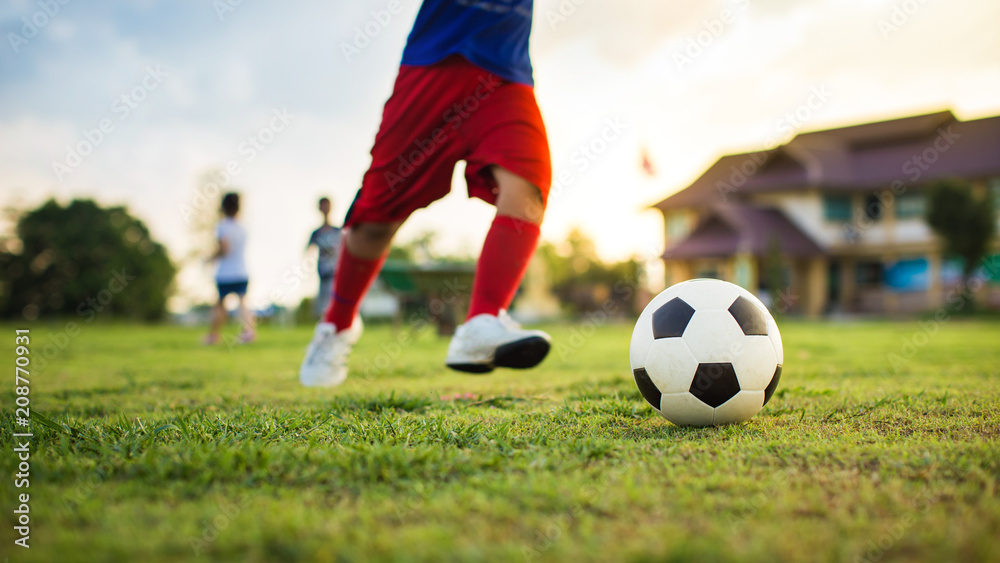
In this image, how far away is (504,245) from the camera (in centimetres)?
282

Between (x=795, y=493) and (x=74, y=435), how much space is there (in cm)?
206

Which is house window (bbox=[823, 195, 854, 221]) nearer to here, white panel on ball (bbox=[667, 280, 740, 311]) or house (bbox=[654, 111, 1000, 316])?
house (bbox=[654, 111, 1000, 316])

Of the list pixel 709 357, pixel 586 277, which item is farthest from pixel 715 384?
pixel 586 277

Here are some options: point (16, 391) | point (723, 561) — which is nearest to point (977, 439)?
point (723, 561)

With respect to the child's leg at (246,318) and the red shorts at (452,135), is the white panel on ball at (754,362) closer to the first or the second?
the red shorts at (452,135)

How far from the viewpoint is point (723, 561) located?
100cm

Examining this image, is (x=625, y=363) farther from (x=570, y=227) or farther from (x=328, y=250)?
(x=570, y=227)

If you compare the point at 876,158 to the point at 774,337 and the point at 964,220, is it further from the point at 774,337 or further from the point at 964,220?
the point at 774,337

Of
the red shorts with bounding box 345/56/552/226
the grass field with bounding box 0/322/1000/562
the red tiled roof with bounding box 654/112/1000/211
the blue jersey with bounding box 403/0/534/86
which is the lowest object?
the grass field with bounding box 0/322/1000/562

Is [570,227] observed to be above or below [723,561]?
above

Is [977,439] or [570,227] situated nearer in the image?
[977,439]

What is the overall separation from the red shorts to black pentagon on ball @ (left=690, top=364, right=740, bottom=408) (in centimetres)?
113

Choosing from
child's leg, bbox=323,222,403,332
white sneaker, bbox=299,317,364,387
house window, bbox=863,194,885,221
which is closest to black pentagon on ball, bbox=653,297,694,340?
child's leg, bbox=323,222,403,332

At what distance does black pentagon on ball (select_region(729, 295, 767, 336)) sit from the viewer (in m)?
2.16
